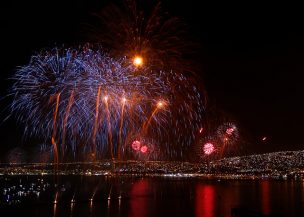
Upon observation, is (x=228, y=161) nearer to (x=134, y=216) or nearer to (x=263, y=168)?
(x=263, y=168)

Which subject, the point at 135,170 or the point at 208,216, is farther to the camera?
the point at 135,170

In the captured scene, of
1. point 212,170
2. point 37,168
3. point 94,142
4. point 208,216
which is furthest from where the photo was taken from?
point 212,170

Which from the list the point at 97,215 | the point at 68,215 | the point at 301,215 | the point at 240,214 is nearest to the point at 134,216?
the point at 97,215

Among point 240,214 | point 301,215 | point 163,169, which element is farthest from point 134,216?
point 163,169

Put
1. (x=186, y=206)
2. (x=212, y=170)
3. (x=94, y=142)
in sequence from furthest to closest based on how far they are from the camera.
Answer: (x=212, y=170) → (x=94, y=142) → (x=186, y=206)

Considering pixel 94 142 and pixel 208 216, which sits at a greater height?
pixel 94 142

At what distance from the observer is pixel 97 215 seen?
19.5 m

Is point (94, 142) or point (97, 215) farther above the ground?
point (94, 142)

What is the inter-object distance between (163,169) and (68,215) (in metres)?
83.4

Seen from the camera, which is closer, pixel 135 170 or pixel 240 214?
pixel 240 214

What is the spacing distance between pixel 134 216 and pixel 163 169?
83.4 metres

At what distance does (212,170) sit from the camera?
328 ft

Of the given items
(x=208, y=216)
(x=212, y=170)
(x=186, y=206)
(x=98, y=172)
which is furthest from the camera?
(x=212, y=170)

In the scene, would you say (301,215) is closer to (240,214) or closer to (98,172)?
(240,214)
